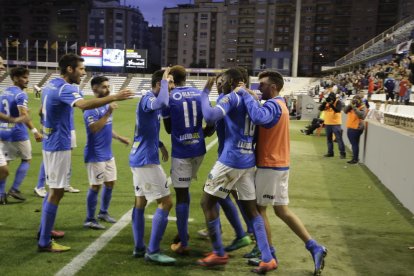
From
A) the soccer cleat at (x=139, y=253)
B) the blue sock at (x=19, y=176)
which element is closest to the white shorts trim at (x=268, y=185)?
the soccer cleat at (x=139, y=253)

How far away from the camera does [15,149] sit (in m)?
7.36

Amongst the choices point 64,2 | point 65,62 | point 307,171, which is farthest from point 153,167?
point 64,2

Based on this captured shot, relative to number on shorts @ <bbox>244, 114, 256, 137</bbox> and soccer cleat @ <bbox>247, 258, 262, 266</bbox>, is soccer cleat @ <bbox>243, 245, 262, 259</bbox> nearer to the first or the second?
soccer cleat @ <bbox>247, 258, 262, 266</bbox>

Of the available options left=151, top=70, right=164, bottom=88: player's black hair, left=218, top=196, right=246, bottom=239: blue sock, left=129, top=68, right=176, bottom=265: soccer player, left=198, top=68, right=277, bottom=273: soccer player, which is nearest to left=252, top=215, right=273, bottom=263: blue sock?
left=198, top=68, right=277, bottom=273: soccer player

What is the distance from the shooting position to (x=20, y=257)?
4.71 meters

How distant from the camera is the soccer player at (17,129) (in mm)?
6824

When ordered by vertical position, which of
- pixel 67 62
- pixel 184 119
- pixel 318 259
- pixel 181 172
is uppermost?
pixel 67 62

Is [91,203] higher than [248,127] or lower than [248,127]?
lower

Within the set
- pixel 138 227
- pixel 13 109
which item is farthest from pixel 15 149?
pixel 138 227

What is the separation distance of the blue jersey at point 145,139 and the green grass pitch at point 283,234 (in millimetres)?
1121

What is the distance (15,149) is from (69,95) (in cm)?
330

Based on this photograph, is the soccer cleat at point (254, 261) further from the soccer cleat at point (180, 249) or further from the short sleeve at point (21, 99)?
the short sleeve at point (21, 99)

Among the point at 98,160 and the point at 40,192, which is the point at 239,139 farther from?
the point at 40,192

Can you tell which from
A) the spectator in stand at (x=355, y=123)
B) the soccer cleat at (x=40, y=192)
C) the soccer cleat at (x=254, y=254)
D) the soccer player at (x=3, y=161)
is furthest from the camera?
the spectator in stand at (x=355, y=123)
